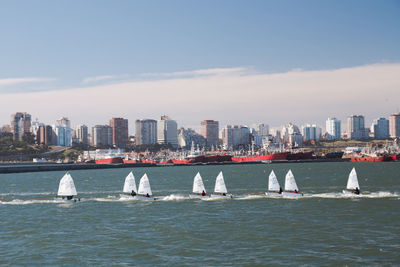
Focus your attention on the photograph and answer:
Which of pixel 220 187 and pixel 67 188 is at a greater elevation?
pixel 67 188

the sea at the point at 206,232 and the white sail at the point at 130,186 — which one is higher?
the white sail at the point at 130,186

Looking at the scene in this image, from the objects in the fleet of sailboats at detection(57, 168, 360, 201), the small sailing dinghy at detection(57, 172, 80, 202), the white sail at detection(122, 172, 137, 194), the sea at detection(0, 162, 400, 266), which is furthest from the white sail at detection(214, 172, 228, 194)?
the small sailing dinghy at detection(57, 172, 80, 202)

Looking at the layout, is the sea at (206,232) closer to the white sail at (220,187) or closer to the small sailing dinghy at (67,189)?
the small sailing dinghy at (67,189)

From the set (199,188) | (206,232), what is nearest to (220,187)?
(199,188)

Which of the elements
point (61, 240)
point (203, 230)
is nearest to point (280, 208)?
point (203, 230)

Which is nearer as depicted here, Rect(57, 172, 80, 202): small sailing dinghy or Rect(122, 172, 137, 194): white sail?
Rect(57, 172, 80, 202): small sailing dinghy

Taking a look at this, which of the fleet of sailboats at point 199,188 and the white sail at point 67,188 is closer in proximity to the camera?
the fleet of sailboats at point 199,188

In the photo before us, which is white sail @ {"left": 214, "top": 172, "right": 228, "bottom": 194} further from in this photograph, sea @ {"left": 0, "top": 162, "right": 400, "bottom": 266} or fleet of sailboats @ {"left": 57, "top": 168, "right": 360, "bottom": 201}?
sea @ {"left": 0, "top": 162, "right": 400, "bottom": 266}

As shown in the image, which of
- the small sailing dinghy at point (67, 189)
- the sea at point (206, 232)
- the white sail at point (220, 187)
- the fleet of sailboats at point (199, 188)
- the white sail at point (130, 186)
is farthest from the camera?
the white sail at point (130, 186)

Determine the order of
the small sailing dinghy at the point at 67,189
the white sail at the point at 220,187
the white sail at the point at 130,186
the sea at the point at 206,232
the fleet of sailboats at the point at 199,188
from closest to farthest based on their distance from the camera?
1. the sea at the point at 206,232
2. the fleet of sailboats at the point at 199,188
3. the small sailing dinghy at the point at 67,189
4. the white sail at the point at 220,187
5. the white sail at the point at 130,186

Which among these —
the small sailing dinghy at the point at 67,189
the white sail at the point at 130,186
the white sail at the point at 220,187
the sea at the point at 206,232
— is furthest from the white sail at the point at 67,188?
the white sail at the point at 220,187

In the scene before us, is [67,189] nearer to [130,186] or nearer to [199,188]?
[130,186]

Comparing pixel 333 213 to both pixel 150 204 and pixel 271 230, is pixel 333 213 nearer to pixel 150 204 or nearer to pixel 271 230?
pixel 271 230
